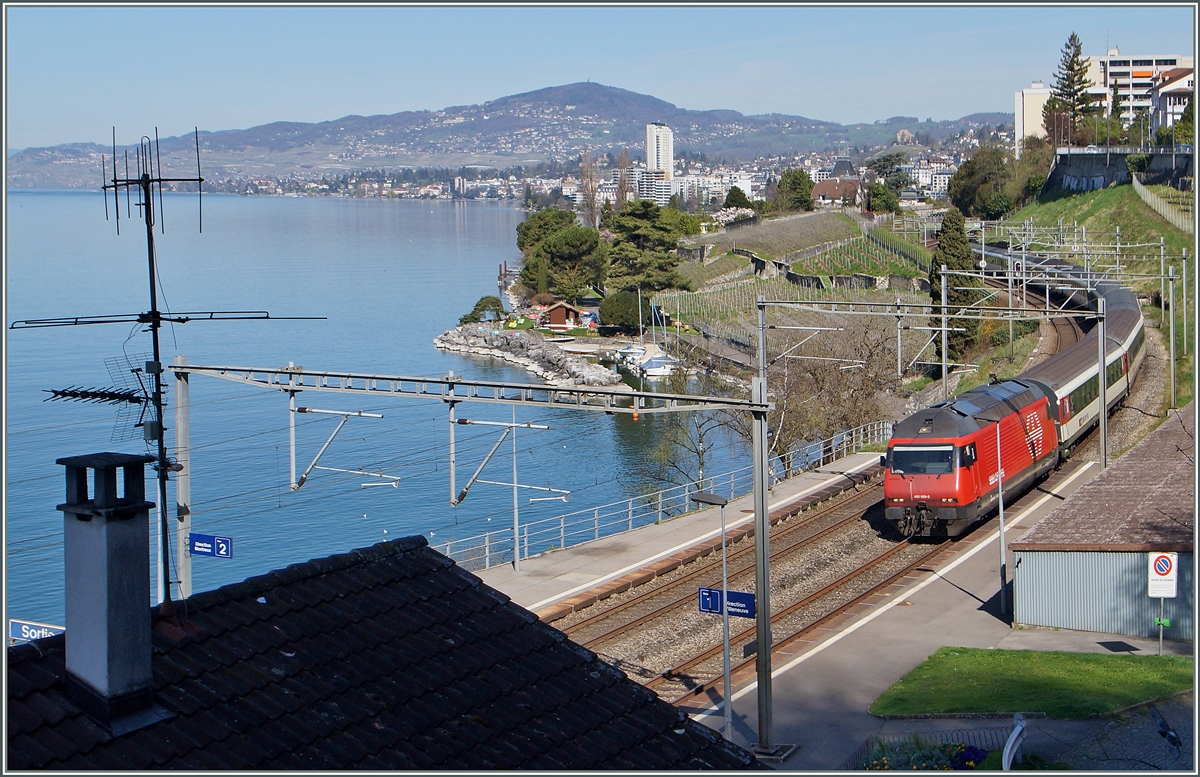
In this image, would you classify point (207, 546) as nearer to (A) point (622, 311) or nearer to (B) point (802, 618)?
(B) point (802, 618)

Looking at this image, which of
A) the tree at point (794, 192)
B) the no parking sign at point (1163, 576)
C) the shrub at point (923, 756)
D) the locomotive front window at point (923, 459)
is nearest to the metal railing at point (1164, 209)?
the locomotive front window at point (923, 459)

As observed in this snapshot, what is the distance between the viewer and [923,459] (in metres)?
23.5

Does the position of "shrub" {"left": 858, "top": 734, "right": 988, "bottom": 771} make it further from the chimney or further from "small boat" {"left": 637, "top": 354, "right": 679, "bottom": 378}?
"small boat" {"left": 637, "top": 354, "right": 679, "bottom": 378}

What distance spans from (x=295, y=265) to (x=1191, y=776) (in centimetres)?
13540

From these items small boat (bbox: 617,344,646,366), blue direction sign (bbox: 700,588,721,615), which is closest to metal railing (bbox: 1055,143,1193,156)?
small boat (bbox: 617,344,646,366)

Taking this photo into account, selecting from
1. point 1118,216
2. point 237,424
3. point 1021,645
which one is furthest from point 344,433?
point 1118,216

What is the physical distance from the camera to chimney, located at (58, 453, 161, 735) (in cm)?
601

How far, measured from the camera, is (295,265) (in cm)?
13688

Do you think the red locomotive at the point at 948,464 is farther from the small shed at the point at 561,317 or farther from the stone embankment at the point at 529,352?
the small shed at the point at 561,317

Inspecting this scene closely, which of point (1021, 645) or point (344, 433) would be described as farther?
point (344, 433)

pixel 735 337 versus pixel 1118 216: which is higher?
pixel 1118 216

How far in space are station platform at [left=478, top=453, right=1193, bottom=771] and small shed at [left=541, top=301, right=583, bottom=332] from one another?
184ft

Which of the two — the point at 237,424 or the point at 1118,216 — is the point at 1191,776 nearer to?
the point at 237,424

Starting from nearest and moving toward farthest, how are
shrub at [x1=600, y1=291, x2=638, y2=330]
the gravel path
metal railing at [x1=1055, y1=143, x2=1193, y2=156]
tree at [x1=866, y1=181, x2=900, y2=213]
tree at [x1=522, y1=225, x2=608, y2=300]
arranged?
the gravel path, metal railing at [x1=1055, y1=143, x2=1193, y2=156], shrub at [x1=600, y1=291, x2=638, y2=330], tree at [x1=522, y1=225, x2=608, y2=300], tree at [x1=866, y1=181, x2=900, y2=213]
